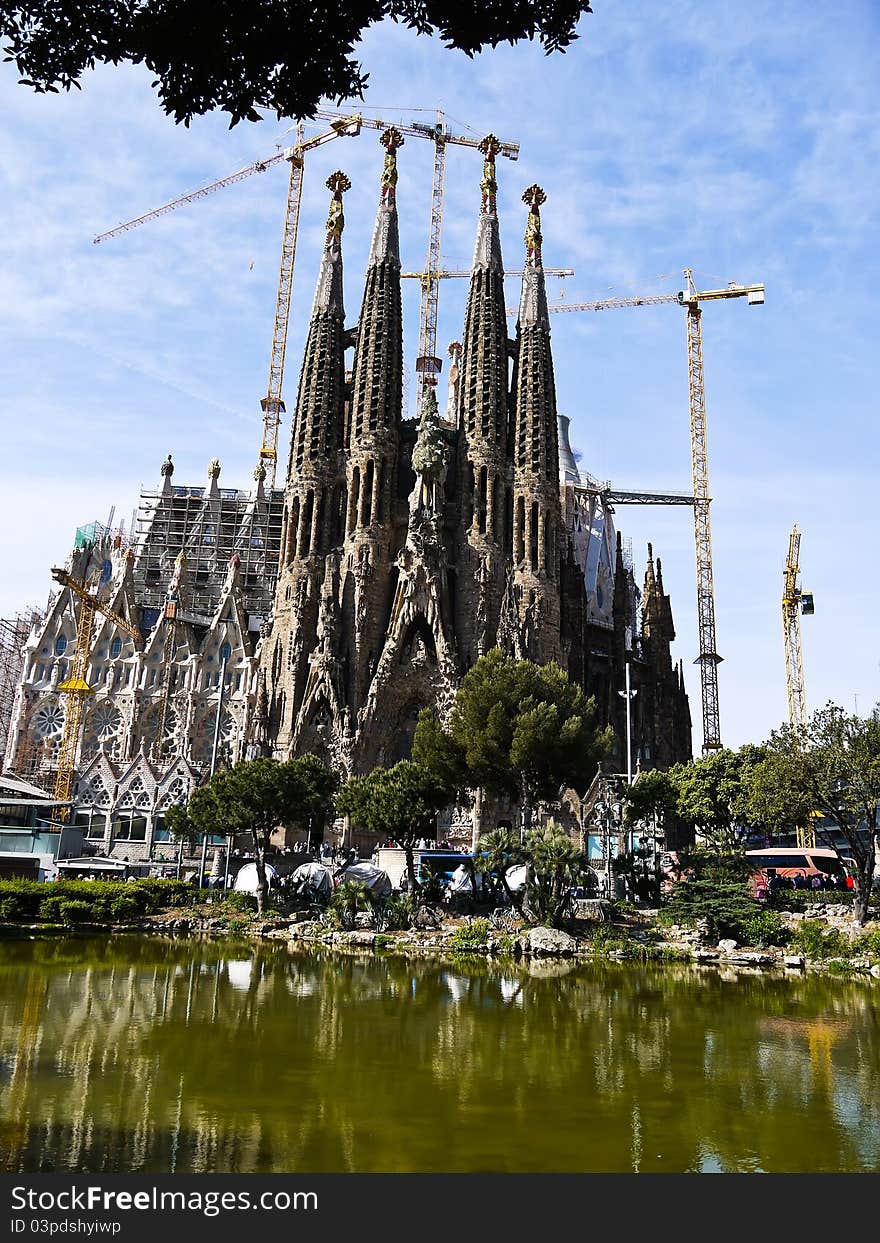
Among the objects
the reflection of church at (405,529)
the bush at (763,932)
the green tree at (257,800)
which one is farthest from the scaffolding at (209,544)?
the bush at (763,932)

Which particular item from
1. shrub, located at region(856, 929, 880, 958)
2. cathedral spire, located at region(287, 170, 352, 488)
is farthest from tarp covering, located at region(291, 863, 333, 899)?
cathedral spire, located at region(287, 170, 352, 488)

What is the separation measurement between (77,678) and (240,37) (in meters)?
69.8

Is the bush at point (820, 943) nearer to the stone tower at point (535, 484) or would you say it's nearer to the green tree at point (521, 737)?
the green tree at point (521, 737)

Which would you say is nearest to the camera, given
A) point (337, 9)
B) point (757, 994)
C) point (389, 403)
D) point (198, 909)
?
point (337, 9)

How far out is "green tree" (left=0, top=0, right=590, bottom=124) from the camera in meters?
9.31

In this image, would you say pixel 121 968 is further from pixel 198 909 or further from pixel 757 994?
pixel 757 994

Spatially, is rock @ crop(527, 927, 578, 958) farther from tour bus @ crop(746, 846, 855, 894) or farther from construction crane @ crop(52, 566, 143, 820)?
construction crane @ crop(52, 566, 143, 820)

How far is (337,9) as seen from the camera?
959 cm

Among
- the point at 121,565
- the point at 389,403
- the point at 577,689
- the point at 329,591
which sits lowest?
the point at 577,689

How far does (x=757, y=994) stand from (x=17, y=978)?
17.6 meters

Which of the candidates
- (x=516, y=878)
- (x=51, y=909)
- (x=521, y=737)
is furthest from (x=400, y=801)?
(x=51, y=909)

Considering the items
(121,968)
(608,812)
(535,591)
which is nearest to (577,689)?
(608,812)

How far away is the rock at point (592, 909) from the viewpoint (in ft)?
115

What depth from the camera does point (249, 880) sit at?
129 feet
